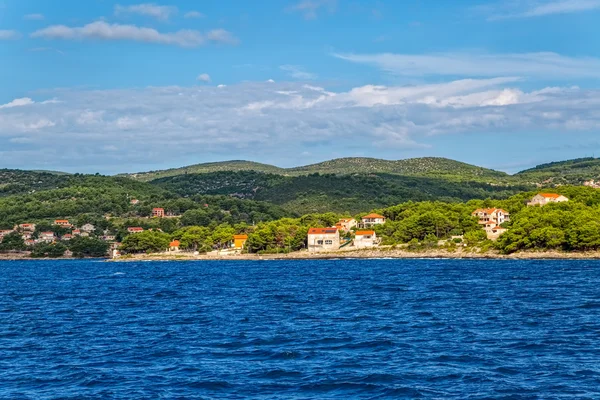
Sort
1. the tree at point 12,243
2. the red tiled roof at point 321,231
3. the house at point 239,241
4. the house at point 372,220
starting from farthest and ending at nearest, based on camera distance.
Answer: the tree at point 12,243 → the house at point 372,220 → the house at point 239,241 → the red tiled roof at point 321,231

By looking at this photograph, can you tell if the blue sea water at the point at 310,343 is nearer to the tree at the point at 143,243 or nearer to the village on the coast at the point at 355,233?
the village on the coast at the point at 355,233

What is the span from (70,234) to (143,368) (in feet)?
532

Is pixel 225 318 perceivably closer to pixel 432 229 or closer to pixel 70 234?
pixel 432 229

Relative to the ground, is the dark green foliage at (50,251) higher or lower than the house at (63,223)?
lower

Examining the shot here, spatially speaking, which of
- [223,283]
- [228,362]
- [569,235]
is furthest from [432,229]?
[228,362]

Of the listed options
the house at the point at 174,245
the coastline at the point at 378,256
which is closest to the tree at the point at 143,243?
the house at the point at 174,245

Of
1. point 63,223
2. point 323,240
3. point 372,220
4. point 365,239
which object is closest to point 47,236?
point 63,223

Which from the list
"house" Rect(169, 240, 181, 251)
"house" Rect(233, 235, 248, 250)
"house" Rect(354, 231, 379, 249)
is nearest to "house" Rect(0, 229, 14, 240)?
"house" Rect(169, 240, 181, 251)

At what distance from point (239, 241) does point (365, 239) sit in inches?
1035

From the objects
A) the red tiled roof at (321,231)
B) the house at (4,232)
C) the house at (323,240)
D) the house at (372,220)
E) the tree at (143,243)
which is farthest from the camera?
the house at (4,232)

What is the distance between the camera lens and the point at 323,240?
134 m

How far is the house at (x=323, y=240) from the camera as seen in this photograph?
132875mm

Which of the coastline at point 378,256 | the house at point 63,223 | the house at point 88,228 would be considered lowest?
the coastline at point 378,256

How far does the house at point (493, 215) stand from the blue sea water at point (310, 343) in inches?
2874
